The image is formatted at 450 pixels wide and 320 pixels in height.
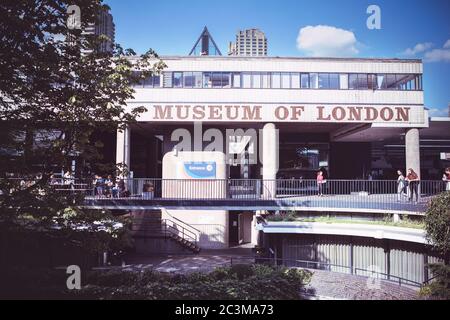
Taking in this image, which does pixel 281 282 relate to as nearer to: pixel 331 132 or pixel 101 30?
pixel 101 30

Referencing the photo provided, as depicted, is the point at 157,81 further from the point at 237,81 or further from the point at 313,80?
the point at 313,80

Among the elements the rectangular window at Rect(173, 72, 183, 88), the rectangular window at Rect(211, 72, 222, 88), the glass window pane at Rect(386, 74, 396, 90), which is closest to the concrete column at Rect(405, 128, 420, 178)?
the glass window pane at Rect(386, 74, 396, 90)

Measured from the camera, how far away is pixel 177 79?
74.5 ft

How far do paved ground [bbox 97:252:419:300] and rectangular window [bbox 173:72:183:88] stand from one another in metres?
12.0

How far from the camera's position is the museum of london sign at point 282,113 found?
22.1 metres

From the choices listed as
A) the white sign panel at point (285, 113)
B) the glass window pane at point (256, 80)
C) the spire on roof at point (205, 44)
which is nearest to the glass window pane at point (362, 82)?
the white sign panel at point (285, 113)

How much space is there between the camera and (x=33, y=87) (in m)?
7.16

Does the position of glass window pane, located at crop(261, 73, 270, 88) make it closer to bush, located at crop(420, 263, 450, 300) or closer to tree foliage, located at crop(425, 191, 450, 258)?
tree foliage, located at crop(425, 191, 450, 258)

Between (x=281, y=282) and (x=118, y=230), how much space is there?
23.3 ft

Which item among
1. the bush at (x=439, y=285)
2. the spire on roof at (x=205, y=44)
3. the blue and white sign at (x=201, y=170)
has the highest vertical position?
the spire on roof at (x=205, y=44)

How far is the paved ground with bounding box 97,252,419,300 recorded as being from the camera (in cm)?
1170

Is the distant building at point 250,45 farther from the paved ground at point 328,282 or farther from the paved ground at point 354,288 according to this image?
the paved ground at point 354,288

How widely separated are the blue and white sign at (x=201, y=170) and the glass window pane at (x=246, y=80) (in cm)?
615
